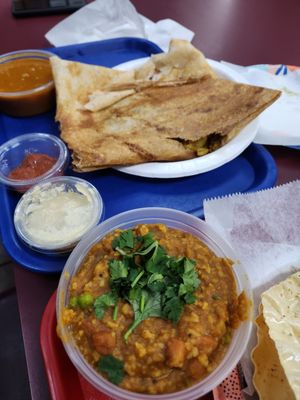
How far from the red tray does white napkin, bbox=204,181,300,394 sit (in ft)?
0.84

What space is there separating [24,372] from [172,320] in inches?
47.7

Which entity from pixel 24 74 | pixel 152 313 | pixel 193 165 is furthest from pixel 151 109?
pixel 152 313

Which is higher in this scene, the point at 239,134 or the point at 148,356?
the point at 239,134

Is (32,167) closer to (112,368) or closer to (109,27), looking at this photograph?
(112,368)

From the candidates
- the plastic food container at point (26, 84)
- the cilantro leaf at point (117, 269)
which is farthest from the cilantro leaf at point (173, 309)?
the plastic food container at point (26, 84)

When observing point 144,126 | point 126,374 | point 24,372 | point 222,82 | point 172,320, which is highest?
point 222,82

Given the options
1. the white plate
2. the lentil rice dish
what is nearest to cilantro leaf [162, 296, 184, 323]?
the lentil rice dish

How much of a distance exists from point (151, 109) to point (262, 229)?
0.76 meters

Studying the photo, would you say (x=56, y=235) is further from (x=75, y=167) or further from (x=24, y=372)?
(x=24, y=372)

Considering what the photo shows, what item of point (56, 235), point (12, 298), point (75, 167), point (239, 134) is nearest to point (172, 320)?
point (56, 235)

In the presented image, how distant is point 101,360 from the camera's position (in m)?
0.93

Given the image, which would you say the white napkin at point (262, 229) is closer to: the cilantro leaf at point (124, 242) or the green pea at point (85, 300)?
the cilantro leaf at point (124, 242)

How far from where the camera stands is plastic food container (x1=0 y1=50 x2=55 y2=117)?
172 centimetres

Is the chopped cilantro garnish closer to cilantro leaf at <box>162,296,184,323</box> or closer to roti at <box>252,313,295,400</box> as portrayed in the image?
cilantro leaf at <box>162,296,184,323</box>
